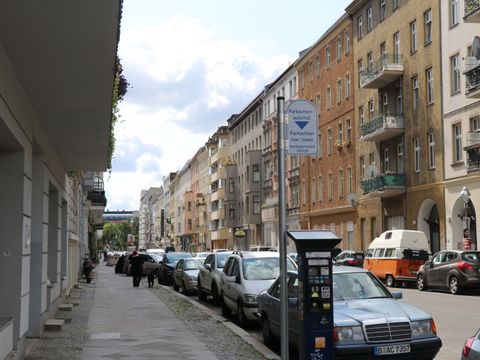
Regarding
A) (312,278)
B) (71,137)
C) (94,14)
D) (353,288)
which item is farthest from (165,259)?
(94,14)

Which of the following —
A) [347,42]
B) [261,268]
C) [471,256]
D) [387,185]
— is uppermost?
[347,42]

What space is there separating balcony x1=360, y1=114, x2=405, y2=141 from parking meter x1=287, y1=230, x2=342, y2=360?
110ft

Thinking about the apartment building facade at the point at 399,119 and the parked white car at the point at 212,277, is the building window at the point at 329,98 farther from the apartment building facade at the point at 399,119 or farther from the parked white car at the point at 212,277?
the parked white car at the point at 212,277

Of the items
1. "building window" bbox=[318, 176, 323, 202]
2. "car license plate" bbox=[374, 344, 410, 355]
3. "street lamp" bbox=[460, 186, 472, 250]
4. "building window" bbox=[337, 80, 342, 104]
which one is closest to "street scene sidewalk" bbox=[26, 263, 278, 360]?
"car license plate" bbox=[374, 344, 410, 355]

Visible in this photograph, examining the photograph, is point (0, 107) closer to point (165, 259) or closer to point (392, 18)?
point (165, 259)

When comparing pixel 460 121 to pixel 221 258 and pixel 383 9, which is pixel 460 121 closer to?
pixel 383 9

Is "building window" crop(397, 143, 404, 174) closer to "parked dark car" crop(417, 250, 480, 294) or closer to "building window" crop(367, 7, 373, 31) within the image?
"building window" crop(367, 7, 373, 31)

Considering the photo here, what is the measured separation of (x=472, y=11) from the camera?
30.8m

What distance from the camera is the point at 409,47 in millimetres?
40469

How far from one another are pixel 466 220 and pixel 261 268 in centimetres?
1924

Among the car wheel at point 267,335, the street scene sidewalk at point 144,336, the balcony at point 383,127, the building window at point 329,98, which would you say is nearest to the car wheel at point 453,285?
the street scene sidewalk at point 144,336

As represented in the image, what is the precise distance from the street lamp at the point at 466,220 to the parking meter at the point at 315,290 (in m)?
25.2

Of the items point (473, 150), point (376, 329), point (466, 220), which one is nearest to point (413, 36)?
point (473, 150)

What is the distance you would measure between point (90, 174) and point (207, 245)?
71654 mm
